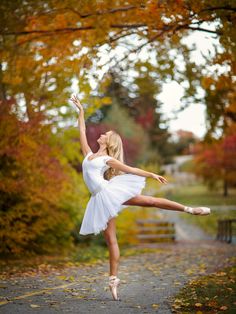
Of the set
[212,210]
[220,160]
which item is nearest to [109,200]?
[212,210]

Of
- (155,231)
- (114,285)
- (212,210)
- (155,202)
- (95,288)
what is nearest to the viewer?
(114,285)

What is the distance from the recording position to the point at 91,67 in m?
10.4

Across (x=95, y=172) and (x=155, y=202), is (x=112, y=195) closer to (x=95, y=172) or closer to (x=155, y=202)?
(x=95, y=172)

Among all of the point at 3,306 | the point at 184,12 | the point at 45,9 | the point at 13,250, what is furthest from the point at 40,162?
the point at 3,306

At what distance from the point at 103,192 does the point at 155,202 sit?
0.67 meters

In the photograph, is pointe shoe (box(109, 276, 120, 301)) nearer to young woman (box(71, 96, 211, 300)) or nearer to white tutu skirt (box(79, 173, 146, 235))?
young woman (box(71, 96, 211, 300))

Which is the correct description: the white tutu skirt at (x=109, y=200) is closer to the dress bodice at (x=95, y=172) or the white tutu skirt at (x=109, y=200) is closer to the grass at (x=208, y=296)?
the dress bodice at (x=95, y=172)

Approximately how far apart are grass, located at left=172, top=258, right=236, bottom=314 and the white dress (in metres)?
1.35

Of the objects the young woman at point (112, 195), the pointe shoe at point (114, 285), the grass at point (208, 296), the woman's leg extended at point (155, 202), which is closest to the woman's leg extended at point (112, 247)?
the young woman at point (112, 195)

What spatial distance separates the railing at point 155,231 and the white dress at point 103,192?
45.2ft

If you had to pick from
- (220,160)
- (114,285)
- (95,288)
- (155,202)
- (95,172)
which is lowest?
(95,288)

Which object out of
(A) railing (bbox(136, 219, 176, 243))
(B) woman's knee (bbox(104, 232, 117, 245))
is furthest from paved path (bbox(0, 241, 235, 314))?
(A) railing (bbox(136, 219, 176, 243))

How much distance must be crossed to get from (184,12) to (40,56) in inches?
158

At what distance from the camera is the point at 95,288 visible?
773 centimetres
